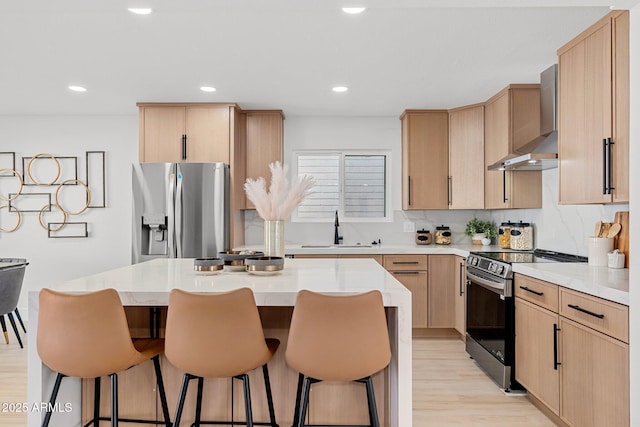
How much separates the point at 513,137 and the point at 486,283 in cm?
138

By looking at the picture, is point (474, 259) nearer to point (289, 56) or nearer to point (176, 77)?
point (289, 56)

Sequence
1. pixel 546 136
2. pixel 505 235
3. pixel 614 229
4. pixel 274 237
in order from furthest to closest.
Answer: pixel 505 235
pixel 546 136
pixel 614 229
pixel 274 237

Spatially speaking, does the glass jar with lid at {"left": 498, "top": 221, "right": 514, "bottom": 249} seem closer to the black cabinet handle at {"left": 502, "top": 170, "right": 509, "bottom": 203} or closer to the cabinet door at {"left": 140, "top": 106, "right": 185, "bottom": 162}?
the black cabinet handle at {"left": 502, "top": 170, "right": 509, "bottom": 203}

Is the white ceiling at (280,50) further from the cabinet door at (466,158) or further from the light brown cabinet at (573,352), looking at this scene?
the light brown cabinet at (573,352)

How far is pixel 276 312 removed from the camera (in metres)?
2.23

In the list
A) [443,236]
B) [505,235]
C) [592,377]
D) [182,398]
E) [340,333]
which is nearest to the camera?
[340,333]

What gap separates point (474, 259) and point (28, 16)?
3.50 m

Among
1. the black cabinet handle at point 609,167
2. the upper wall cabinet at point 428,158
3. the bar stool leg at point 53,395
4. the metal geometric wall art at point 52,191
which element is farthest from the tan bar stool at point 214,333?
the metal geometric wall art at point 52,191

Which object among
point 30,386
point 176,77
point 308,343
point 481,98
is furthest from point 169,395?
point 481,98

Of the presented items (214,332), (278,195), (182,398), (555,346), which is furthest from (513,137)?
(182,398)

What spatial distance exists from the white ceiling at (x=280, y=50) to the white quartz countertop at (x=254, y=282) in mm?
1127

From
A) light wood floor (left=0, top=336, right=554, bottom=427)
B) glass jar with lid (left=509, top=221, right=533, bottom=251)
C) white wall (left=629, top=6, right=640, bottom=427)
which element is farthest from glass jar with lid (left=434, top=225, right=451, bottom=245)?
white wall (left=629, top=6, right=640, bottom=427)

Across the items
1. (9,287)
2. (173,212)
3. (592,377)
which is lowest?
(592,377)

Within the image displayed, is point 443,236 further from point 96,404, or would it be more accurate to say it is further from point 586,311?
point 96,404
